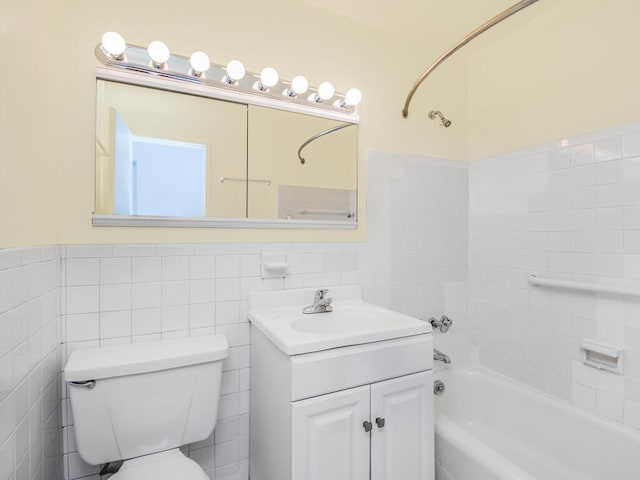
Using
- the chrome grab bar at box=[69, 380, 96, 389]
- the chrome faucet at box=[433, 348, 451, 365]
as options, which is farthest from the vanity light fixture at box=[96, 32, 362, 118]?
the chrome faucet at box=[433, 348, 451, 365]

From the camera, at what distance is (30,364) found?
896mm

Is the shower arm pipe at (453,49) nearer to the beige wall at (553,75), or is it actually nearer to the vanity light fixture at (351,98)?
the vanity light fixture at (351,98)

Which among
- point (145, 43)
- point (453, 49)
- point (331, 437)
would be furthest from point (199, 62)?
point (331, 437)

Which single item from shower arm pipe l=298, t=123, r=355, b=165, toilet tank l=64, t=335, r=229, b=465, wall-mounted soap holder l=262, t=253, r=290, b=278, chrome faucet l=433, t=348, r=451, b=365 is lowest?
chrome faucet l=433, t=348, r=451, b=365

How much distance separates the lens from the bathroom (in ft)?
3.29

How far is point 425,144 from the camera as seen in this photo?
190 centimetres

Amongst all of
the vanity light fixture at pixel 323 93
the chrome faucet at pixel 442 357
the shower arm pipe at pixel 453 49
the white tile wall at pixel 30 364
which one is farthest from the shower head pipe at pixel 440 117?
the white tile wall at pixel 30 364

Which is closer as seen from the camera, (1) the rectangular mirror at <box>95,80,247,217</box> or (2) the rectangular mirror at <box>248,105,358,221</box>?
(1) the rectangular mirror at <box>95,80,247,217</box>

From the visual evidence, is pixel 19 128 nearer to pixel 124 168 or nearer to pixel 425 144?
pixel 124 168

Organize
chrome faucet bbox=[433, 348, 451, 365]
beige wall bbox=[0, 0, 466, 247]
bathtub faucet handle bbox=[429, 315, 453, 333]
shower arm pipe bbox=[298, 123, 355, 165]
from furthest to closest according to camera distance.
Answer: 1. bathtub faucet handle bbox=[429, 315, 453, 333]
2. chrome faucet bbox=[433, 348, 451, 365]
3. shower arm pipe bbox=[298, 123, 355, 165]
4. beige wall bbox=[0, 0, 466, 247]

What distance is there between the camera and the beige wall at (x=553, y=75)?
4.47 ft

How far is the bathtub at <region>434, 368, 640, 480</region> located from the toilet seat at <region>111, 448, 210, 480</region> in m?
0.99

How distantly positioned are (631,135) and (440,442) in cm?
154

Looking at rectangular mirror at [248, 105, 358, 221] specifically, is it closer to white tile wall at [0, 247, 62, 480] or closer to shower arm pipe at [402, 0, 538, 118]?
shower arm pipe at [402, 0, 538, 118]
